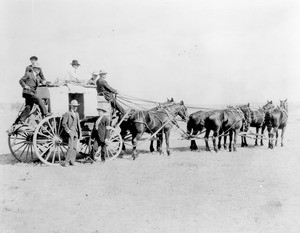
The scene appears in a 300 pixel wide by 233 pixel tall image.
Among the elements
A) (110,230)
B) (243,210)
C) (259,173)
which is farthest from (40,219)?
(259,173)

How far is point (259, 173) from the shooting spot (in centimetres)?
988

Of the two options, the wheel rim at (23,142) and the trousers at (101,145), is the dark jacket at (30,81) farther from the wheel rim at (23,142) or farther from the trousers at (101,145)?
the trousers at (101,145)

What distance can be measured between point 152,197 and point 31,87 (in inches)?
197

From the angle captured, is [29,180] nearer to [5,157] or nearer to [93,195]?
[93,195]

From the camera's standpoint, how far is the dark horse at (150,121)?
39.8 feet

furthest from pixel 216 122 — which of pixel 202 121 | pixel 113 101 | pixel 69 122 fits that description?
pixel 69 122

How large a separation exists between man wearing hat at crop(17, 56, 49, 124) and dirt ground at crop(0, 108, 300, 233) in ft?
5.59

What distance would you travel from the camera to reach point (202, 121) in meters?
14.2

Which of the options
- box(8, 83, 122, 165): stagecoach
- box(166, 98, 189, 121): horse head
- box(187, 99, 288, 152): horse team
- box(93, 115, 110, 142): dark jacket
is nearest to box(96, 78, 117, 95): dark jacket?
box(8, 83, 122, 165): stagecoach

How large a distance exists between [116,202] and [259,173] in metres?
4.78

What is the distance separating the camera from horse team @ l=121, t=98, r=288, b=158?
40.6 ft

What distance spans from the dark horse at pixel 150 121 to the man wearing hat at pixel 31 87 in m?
3.31

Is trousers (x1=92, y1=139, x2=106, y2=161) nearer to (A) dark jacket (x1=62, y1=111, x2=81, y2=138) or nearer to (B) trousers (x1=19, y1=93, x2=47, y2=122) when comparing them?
(A) dark jacket (x1=62, y1=111, x2=81, y2=138)

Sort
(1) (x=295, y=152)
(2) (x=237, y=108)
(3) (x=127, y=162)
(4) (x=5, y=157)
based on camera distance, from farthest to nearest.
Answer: (2) (x=237, y=108) → (1) (x=295, y=152) → (4) (x=5, y=157) → (3) (x=127, y=162)
